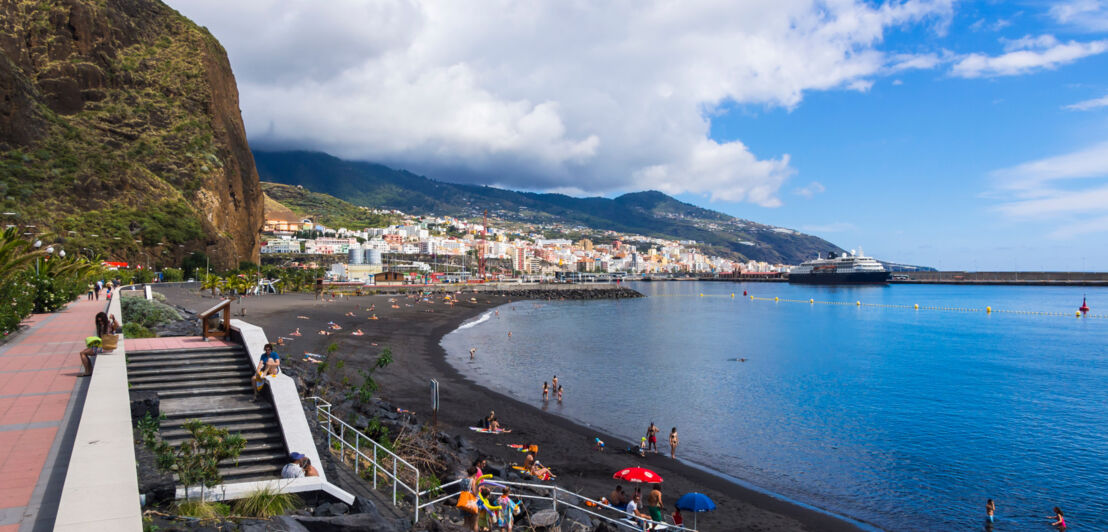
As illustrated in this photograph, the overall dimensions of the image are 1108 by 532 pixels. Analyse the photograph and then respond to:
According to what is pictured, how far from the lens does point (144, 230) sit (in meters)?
48.8

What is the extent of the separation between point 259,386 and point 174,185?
196ft

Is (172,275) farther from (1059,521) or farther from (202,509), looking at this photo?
(1059,521)

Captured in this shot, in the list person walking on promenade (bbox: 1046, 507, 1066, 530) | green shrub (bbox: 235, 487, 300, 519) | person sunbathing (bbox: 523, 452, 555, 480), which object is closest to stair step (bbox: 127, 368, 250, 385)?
green shrub (bbox: 235, 487, 300, 519)

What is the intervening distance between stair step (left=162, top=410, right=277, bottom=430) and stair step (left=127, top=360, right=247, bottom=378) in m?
1.73

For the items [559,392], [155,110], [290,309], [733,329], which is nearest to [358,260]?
[155,110]

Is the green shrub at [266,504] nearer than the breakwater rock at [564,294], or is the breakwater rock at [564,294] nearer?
the green shrub at [266,504]

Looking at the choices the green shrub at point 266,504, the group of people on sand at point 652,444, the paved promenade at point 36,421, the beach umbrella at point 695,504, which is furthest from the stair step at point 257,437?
the group of people on sand at point 652,444

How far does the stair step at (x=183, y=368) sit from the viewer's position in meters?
9.54

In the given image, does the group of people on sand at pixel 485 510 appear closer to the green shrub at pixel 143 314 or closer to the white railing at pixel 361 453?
the white railing at pixel 361 453

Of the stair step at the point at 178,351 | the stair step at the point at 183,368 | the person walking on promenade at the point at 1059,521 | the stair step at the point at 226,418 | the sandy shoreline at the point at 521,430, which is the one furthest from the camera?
the sandy shoreline at the point at 521,430

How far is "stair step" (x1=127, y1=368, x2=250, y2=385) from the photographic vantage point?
9.35 m

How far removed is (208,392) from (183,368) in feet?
3.55

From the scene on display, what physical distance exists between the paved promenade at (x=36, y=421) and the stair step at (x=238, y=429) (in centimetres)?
104

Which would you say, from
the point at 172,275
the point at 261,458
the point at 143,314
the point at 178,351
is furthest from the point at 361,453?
the point at 172,275
